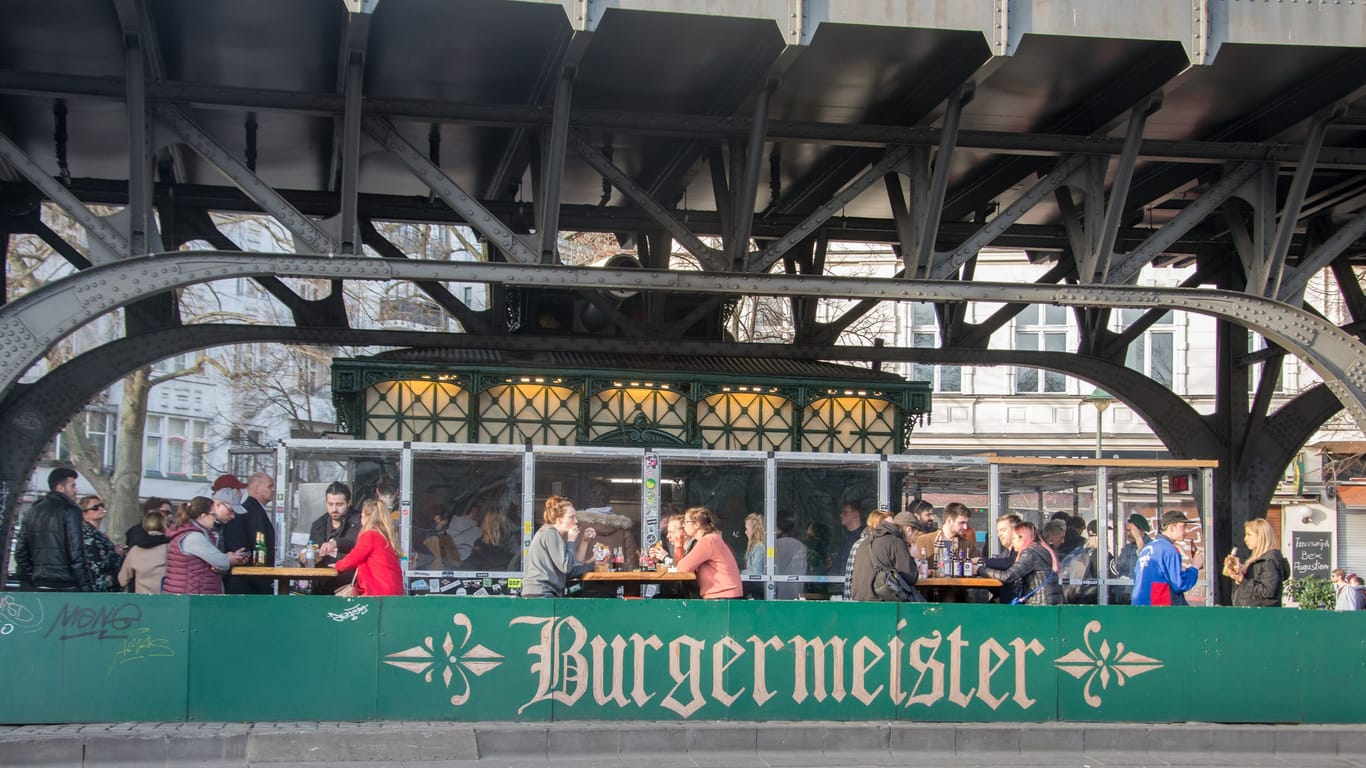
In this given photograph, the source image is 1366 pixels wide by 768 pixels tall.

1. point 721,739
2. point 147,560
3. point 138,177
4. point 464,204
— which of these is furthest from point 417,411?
point 721,739

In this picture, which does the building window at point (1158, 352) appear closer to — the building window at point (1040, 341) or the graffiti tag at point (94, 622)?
the building window at point (1040, 341)

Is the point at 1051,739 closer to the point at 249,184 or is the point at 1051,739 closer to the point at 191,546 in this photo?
the point at 191,546

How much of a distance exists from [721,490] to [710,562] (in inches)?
133

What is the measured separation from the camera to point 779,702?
11.6m

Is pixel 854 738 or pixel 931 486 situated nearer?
pixel 854 738

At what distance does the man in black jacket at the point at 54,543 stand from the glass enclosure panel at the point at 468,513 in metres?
3.53

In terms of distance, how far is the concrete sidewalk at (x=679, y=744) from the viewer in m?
10.4

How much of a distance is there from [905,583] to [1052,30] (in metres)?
5.01

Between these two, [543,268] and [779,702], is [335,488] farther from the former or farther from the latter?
[779,702]

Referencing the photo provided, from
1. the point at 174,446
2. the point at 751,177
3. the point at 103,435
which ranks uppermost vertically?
the point at 751,177

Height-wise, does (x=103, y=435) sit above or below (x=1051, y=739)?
above

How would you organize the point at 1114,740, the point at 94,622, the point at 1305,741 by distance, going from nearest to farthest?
the point at 94,622, the point at 1114,740, the point at 1305,741

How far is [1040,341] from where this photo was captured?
1603 inches

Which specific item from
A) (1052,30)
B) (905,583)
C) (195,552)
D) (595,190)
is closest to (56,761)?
(195,552)
